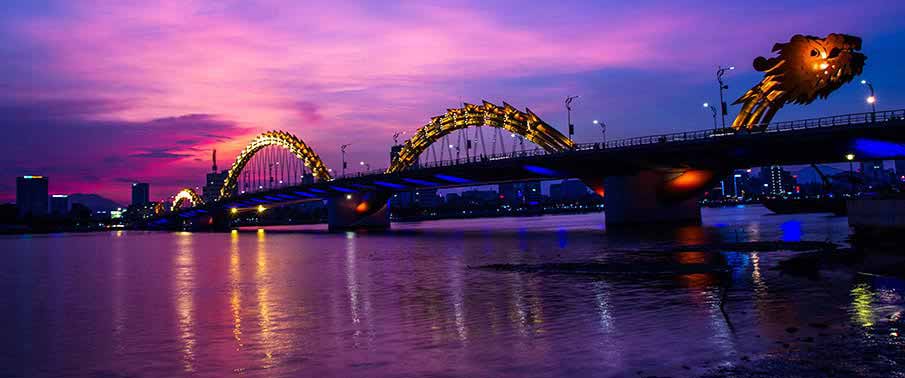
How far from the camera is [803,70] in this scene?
79062 millimetres

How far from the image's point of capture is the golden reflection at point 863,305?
16.8 metres

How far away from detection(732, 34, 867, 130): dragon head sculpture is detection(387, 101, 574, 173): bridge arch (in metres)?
27.9

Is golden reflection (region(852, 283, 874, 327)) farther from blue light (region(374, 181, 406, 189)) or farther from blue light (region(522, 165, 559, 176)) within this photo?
blue light (region(374, 181, 406, 189))

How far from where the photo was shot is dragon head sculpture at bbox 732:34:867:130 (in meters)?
75.5

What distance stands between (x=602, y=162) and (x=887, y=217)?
44.2 metres

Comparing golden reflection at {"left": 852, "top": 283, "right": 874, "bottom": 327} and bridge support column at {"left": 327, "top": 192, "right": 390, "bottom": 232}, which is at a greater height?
bridge support column at {"left": 327, "top": 192, "right": 390, "bottom": 232}

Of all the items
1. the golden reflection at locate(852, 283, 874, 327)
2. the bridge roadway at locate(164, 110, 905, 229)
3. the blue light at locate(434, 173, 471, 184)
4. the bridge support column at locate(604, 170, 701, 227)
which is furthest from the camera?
the blue light at locate(434, 173, 471, 184)

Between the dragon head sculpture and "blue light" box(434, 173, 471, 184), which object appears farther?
"blue light" box(434, 173, 471, 184)

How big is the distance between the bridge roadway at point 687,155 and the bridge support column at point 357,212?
14489 mm

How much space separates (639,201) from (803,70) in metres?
21.6

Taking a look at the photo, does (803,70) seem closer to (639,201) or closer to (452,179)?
(639,201)

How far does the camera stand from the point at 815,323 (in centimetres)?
1686

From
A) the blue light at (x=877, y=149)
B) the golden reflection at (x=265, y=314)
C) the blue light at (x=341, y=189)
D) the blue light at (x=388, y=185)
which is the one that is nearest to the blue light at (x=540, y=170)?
the blue light at (x=388, y=185)

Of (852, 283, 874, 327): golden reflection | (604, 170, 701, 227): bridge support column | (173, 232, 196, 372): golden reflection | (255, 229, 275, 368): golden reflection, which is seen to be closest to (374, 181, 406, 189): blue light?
(604, 170, 701, 227): bridge support column
